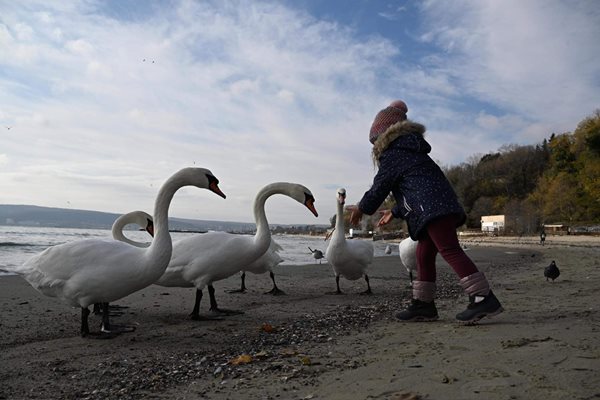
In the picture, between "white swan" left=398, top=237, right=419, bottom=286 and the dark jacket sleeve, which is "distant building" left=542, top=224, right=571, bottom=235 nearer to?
"white swan" left=398, top=237, right=419, bottom=286

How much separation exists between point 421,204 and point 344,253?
4.97 m

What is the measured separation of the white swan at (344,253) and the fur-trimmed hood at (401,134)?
4622 mm

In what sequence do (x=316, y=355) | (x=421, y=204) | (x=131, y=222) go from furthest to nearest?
(x=131, y=222)
(x=421, y=204)
(x=316, y=355)

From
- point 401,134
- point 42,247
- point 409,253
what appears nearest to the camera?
point 401,134

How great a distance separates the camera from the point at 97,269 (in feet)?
16.1

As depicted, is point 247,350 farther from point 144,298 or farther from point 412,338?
point 144,298

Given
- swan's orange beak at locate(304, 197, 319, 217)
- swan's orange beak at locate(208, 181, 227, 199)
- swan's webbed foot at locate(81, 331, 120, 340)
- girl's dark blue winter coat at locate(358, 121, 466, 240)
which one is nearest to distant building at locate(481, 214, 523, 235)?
swan's orange beak at locate(304, 197, 319, 217)

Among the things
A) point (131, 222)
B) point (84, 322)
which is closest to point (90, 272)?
point (84, 322)

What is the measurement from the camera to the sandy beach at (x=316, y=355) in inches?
108

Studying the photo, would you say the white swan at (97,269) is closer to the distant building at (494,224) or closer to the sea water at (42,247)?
the sea water at (42,247)

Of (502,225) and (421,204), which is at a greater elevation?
(502,225)

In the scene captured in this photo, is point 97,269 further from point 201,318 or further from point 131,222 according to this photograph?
point 131,222

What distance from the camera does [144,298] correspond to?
8.69 m

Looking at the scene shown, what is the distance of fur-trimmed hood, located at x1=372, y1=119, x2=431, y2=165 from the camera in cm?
499
